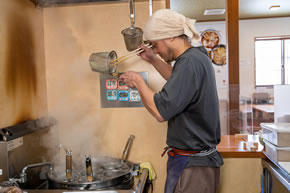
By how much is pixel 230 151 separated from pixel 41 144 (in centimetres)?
129

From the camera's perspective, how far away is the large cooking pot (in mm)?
1407

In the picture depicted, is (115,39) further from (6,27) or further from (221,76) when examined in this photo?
(221,76)

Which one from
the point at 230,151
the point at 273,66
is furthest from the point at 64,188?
the point at 273,66

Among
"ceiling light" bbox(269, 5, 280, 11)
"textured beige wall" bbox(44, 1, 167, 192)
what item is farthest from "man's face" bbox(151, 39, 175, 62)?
"ceiling light" bbox(269, 5, 280, 11)

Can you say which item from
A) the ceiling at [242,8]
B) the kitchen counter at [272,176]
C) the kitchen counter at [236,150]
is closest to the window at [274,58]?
the ceiling at [242,8]

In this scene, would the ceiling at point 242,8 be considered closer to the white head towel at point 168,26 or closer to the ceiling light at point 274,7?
the ceiling light at point 274,7

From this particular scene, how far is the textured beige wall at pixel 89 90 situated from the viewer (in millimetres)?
1916

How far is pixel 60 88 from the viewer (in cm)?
198

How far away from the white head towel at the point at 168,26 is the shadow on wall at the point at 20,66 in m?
0.85

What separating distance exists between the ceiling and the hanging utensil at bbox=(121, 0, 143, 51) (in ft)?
6.65

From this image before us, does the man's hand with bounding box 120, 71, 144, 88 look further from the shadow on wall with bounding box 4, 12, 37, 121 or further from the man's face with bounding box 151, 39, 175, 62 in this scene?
the shadow on wall with bounding box 4, 12, 37, 121

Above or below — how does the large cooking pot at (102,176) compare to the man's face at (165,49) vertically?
below

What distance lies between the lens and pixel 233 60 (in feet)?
6.63

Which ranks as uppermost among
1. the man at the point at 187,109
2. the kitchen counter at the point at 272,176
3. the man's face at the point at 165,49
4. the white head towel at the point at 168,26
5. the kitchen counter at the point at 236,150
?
the white head towel at the point at 168,26
